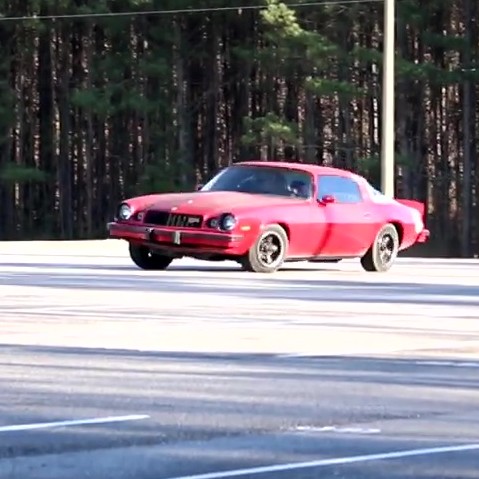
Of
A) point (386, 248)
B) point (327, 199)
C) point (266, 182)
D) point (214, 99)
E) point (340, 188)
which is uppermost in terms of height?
point (214, 99)

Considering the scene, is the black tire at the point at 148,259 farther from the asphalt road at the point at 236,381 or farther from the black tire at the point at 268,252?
the asphalt road at the point at 236,381

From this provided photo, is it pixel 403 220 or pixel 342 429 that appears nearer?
pixel 342 429

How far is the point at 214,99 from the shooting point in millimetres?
63719

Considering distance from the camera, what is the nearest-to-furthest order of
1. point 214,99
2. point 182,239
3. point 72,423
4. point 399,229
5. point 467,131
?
point 72,423
point 182,239
point 399,229
point 467,131
point 214,99

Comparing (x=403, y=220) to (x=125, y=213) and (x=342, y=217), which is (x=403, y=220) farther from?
(x=125, y=213)

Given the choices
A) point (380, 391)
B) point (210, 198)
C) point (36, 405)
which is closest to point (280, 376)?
point (380, 391)

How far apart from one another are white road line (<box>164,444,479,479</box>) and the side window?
14937mm

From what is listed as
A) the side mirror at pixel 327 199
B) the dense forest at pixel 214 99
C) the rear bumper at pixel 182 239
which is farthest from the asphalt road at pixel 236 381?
the dense forest at pixel 214 99

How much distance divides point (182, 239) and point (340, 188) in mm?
3051

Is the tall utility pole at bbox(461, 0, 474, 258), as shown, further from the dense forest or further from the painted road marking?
the painted road marking

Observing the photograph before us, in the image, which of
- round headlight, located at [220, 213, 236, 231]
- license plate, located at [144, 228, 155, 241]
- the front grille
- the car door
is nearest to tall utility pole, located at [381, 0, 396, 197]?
the car door

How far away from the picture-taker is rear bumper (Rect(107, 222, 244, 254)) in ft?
72.2

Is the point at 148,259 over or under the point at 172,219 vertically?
under

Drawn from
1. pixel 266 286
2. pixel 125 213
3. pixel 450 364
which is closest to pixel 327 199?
pixel 125 213
